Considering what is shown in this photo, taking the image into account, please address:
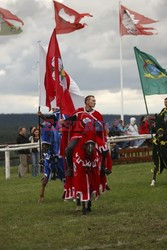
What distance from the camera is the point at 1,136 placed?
4409 cm

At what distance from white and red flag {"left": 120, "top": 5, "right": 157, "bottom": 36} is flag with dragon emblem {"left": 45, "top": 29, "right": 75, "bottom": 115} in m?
14.2

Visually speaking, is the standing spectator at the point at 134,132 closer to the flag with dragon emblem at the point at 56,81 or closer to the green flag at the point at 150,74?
the green flag at the point at 150,74

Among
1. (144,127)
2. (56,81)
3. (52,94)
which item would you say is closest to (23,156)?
(144,127)

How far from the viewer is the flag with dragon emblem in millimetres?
15914

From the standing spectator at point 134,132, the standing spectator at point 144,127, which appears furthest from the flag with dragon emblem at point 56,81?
the standing spectator at point 134,132

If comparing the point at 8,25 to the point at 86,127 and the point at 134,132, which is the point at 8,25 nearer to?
the point at 86,127

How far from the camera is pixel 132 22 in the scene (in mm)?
33156

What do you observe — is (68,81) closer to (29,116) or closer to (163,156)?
(163,156)

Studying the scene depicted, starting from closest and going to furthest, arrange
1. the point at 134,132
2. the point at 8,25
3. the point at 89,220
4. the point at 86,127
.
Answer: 1. the point at 89,220
2. the point at 86,127
3. the point at 8,25
4. the point at 134,132

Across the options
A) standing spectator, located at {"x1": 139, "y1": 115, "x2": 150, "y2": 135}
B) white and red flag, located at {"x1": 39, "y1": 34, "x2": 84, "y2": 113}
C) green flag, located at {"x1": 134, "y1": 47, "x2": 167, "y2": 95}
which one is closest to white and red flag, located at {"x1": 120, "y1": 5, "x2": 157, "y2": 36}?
standing spectator, located at {"x1": 139, "y1": 115, "x2": 150, "y2": 135}

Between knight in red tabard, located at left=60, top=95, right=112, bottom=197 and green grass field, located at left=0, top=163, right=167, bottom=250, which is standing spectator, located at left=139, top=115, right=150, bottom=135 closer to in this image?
green grass field, located at left=0, top=163, right=167, bottom=250

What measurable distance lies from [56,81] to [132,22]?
58.1 ft

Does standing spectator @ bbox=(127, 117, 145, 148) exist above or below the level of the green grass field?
above

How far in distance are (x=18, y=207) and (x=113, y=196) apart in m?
2.37
